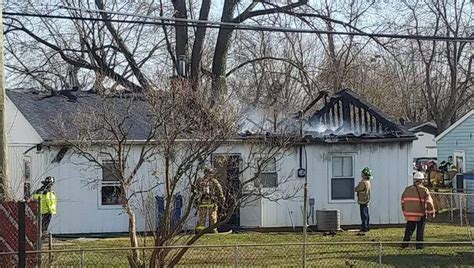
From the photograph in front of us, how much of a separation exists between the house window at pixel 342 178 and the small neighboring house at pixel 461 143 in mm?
14333

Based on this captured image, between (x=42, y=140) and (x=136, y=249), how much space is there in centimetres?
961

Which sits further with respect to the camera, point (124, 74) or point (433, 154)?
point (433, 154)

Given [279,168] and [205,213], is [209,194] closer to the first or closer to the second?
[205,213]

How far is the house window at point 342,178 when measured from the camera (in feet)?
74.3

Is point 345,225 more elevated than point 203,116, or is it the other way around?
point 203,116

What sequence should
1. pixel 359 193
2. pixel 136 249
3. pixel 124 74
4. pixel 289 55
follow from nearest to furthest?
pixel 136 249, pixel 359 193, pixel 124 74, pixel 289 55

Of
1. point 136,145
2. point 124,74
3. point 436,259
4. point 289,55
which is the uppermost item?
point 289,55

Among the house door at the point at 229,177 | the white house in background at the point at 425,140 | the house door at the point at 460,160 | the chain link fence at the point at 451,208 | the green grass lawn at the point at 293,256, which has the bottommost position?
the green grass lawn at the point at 293,256

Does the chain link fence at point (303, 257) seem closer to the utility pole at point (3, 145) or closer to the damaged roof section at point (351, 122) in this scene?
the utility pole at point (3, 145)

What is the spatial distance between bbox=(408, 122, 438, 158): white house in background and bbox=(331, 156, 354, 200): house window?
34.9 metres

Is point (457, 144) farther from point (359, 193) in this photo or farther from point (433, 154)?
point (433, 154)

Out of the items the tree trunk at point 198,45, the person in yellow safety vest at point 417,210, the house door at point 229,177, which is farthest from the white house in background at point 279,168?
the tree trunk at point 198,45

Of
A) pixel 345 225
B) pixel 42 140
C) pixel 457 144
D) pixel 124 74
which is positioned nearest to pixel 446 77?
pixel 457 144

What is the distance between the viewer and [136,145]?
21.1 m
